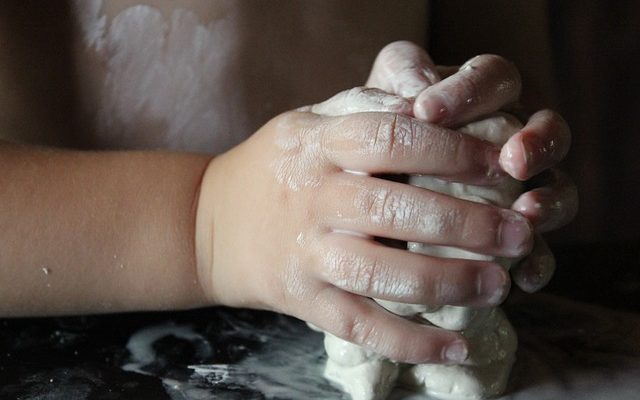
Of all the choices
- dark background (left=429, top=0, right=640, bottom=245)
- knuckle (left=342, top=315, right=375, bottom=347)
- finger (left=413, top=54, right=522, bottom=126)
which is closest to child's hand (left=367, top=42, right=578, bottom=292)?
finger (left=413, top=54, right=522, bottom=126)

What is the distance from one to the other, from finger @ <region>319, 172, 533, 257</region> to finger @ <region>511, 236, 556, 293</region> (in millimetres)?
69

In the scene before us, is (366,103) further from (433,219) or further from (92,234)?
(92,234)

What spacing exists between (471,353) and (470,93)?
18cm

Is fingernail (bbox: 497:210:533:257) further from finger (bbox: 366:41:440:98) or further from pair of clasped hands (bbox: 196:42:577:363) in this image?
finger (bbox: 366:41:440:98)

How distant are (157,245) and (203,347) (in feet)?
0.31

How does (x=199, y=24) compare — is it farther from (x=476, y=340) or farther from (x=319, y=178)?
(x=476, y=340)

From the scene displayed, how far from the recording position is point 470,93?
1.75 ft

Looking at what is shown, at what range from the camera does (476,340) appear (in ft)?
1.85

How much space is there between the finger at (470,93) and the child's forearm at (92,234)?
0.25 m

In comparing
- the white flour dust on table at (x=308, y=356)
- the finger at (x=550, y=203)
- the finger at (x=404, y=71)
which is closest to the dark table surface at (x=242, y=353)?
the white flour dust on table at (x=308, y=356)

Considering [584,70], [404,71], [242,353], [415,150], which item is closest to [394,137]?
[415,150]

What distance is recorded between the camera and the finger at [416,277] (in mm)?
507

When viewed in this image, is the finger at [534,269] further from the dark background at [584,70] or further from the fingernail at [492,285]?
the dark background at [584,70]

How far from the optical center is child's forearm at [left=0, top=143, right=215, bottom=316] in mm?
646
